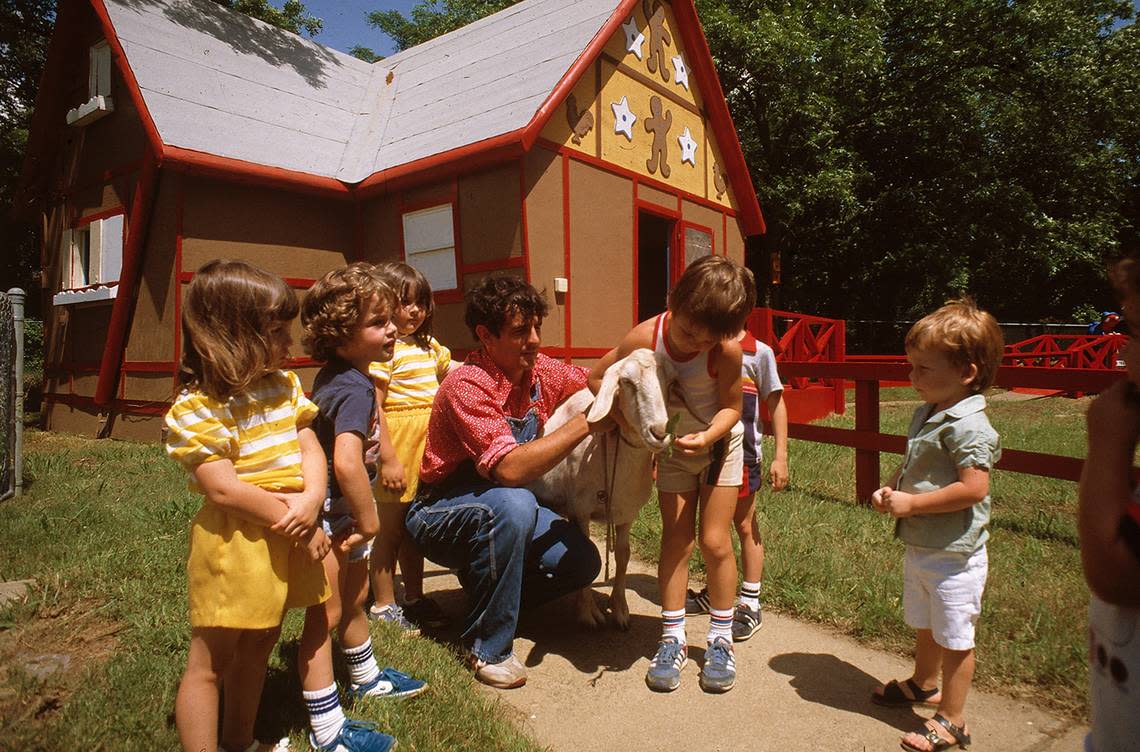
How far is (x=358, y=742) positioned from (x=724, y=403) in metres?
1.84

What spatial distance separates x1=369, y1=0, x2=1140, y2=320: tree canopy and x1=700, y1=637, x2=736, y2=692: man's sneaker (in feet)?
61.8

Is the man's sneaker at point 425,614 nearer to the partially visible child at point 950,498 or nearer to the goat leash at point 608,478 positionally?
the goat leash at point 608,478

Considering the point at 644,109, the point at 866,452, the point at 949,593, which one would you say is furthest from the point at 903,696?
the point at 644,109

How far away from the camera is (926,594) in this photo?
8.38ft

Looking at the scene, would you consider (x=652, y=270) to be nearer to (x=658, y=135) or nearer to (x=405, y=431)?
(x=658, y=135)

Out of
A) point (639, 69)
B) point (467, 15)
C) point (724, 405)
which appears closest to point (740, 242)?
point (639, 69)

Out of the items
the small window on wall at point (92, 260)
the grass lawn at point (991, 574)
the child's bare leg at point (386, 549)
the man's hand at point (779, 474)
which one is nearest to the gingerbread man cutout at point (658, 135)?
the grass lawn at point (991, 574)

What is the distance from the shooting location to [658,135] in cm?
1048

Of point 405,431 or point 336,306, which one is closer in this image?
point 336,306

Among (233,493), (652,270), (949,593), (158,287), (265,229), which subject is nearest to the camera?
(233,493)

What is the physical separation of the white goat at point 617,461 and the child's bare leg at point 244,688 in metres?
1.36

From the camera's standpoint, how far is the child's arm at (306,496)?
6.76ft

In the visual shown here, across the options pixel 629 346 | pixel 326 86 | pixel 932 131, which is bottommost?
pixel 629 346

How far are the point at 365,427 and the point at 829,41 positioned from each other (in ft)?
69.6
